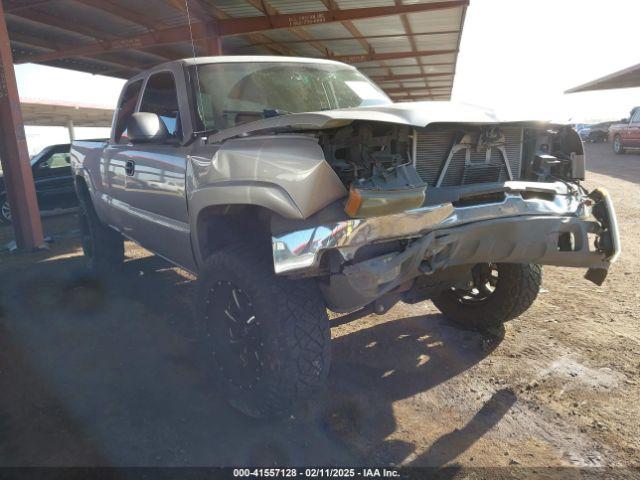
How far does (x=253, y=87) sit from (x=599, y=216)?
7.63 feet

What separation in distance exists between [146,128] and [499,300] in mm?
2686

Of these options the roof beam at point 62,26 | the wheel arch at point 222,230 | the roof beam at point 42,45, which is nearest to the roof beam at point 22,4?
the roof beam at point 62,26

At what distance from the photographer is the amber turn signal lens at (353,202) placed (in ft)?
6.26

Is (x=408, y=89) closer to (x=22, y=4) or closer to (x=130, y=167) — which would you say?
(x=22, y=4)

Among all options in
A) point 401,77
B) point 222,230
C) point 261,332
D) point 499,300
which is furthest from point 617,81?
point 261,332

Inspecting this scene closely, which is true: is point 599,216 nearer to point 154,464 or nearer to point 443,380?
point 443,380

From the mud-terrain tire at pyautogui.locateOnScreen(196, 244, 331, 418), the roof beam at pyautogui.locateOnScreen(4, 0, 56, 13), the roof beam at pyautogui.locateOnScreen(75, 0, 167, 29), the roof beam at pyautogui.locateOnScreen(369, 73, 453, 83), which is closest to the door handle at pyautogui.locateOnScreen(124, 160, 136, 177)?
the mud-terrain tire at pyautogui.locateOnScreen(196, 244, 331, 418)

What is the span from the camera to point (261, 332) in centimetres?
230

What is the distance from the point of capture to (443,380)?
9.62 ft

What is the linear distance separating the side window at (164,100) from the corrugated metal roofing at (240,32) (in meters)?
5.14

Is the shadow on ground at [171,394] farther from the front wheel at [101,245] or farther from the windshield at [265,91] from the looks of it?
the windshield at [265,91]

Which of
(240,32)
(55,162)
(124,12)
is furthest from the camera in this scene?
(55,162)

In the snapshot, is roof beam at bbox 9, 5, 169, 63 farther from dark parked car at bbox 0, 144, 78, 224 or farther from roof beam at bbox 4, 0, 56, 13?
dark parked car at bbox 0, 144, 78, 224

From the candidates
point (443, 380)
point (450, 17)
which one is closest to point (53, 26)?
point (450, 17)
